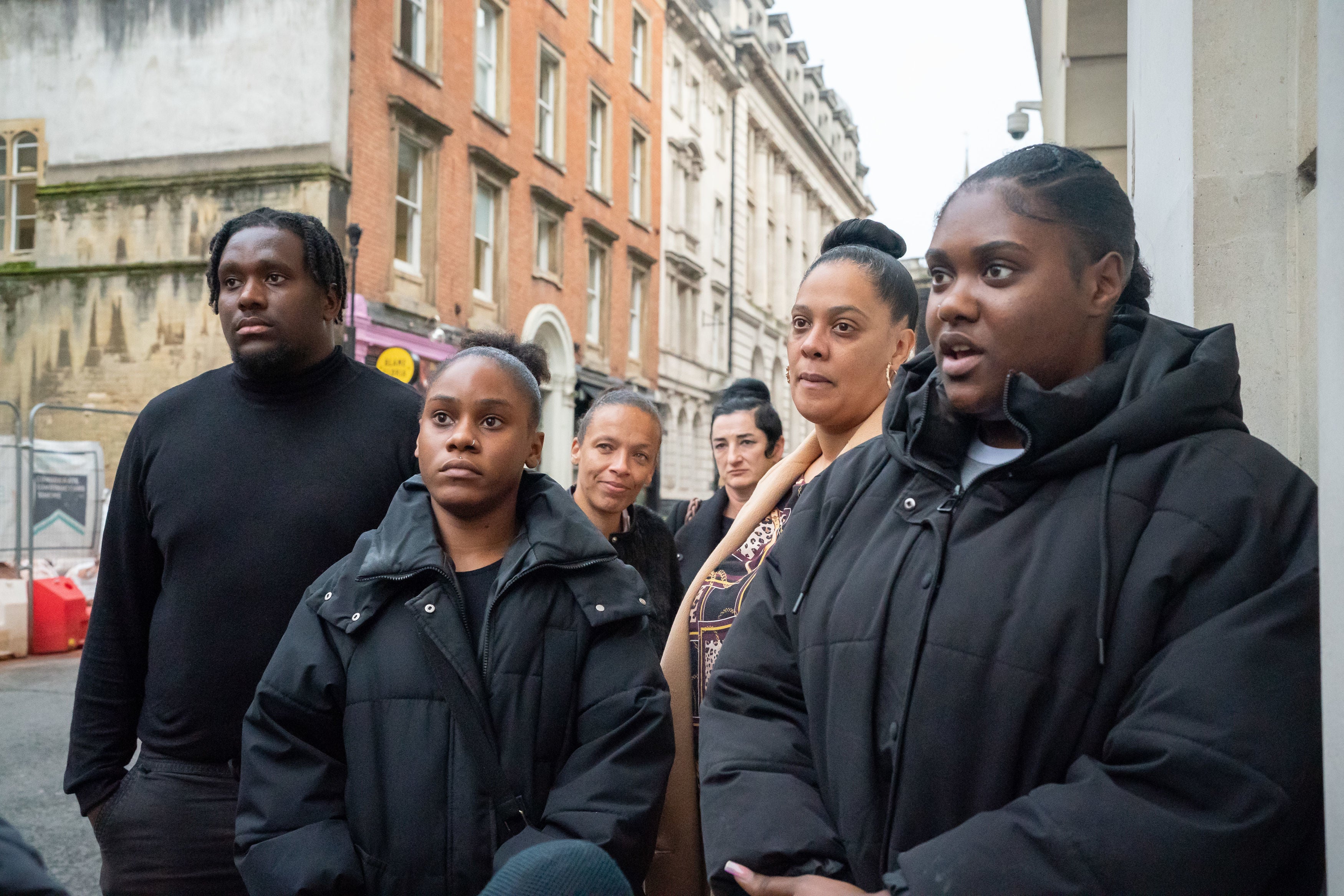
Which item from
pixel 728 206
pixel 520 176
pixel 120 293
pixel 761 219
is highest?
pixel 761 219

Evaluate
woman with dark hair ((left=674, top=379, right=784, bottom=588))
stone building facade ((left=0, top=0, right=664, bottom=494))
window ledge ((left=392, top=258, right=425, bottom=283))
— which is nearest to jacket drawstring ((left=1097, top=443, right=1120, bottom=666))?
woman with dark hair ((left=674, top=379, right=784, bottom=588))

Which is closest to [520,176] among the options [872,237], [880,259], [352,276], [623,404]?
[352,276]

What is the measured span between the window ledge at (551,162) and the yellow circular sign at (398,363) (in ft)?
28.0

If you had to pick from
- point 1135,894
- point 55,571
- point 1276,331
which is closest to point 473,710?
point 1135,894

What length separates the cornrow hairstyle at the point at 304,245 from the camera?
9.30 ft

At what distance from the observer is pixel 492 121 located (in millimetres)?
19891

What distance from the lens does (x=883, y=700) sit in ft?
→ 5.52

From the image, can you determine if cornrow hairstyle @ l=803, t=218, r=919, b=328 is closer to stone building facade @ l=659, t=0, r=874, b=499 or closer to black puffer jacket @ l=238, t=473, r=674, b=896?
black puffer jacket @ l=238, t=473, r=674, b=896

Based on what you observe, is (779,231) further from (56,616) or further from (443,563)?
(443,563)

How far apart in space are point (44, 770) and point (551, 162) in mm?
17743

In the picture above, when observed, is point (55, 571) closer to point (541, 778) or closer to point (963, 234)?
point (541, 778)

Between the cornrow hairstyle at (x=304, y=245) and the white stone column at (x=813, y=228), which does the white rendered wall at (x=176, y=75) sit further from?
the white stone column at (x=813, y=228)

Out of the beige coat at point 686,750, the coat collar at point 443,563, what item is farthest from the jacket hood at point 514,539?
the beige coat at point 686,750

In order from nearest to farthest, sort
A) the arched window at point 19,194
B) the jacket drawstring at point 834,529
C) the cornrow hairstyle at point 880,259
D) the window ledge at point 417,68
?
the jacket drawstring at point 834,529
the cornrow hairstyle at point 880,259
the window ledge at point 417,68
the arched window at point 19,194
